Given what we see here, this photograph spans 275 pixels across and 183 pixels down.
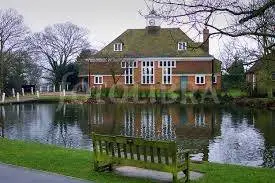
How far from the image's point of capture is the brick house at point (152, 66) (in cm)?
6153

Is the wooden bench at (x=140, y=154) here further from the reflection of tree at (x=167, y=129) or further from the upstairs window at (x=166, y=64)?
the upstairs window at (x=166, y=64)

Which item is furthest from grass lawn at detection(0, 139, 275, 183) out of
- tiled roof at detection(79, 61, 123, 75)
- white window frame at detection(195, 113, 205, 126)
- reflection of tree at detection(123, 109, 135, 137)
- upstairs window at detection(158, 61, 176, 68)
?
upstairs window at detection(158, 61, 176, 68)

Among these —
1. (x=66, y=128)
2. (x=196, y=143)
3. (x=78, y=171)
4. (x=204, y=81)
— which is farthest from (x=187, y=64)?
(x=78, y=171)

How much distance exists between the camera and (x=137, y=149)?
10531 millimetres

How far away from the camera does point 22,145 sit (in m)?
16.2

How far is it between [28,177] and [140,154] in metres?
2.58

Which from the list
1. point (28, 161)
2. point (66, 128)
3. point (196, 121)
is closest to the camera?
point (28, 161)

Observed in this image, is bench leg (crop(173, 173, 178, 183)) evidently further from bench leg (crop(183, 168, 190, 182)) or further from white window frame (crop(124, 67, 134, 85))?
white window frame (crop(124, 67, 134, 85))

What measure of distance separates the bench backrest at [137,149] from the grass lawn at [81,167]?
52 cm

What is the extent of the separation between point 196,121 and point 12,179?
69.2ft

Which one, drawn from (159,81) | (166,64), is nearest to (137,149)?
(159,81)

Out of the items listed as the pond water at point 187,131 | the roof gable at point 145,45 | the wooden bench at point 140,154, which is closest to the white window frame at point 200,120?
the pond water at point 187,131

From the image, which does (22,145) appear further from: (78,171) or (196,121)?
(196,121)

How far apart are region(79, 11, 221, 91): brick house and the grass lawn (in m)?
47.2
